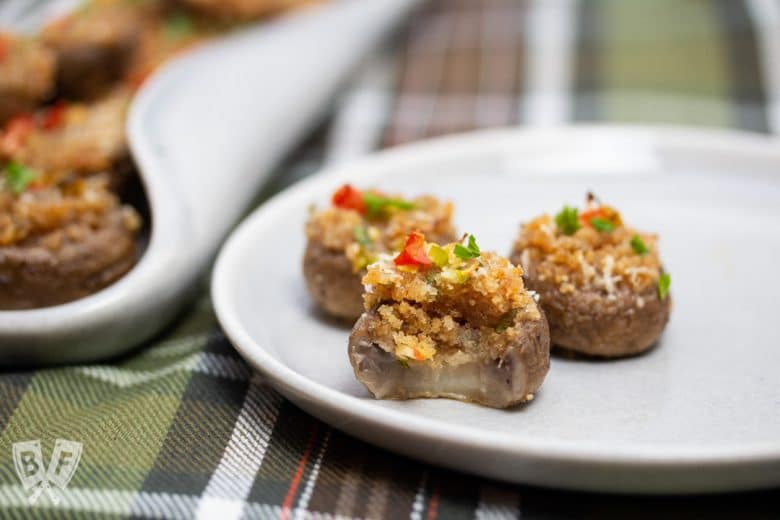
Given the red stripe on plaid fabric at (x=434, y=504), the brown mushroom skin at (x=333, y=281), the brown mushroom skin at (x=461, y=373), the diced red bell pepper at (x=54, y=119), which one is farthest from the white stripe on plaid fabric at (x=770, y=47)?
the diced red bell pepper at (x=54, y=119)

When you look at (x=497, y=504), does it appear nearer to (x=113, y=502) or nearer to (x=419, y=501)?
(x=419, y=501)

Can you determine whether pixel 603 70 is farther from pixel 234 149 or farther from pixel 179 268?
pixel 179 268

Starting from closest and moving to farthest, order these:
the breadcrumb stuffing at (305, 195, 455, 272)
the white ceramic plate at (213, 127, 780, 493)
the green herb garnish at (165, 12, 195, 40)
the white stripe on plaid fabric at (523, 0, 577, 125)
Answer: the white ceramic plate at (213, 127, 780, 493), the breadcrumb stuffing at (305, 195, 455, 272), the white stripe on plaid fabric at (523, 0, 577, 125), the green herb garnish at (165, 12, 195, 40)

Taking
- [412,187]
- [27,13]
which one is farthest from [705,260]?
[27,13]

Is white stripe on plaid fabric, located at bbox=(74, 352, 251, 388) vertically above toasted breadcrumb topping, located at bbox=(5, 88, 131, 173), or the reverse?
toasted breadcrumb topping, located at bbox=(5, 88, 131, 173)

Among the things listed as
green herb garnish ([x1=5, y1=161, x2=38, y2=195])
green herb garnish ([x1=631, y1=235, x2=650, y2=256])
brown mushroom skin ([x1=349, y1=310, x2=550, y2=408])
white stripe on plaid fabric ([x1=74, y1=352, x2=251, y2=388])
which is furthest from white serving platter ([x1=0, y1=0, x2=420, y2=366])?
green herb garnish ([x1=631, y1=235, x2=650, y2=256])

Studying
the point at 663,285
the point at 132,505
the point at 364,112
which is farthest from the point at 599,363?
the point at 364,112

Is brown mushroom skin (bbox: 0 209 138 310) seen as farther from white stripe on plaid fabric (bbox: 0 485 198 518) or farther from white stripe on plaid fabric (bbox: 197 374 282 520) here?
white stripe on plaid fabric (bbox: 0 485 198 518)
